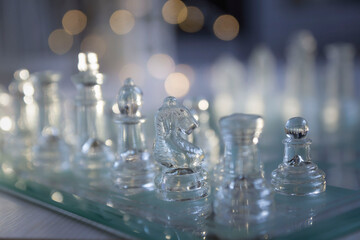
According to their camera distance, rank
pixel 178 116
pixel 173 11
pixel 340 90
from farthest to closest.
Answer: pixel 173 11, pixel 340 90, pixel 178 116

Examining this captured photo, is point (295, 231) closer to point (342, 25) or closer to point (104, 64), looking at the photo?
point (342, 25)

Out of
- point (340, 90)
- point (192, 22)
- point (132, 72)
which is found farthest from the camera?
point (192, 22)

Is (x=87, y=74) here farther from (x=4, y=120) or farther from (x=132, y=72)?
(x=132, y=72)

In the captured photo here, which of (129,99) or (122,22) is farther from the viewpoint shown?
(122,22)

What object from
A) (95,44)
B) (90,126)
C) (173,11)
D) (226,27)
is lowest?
(90,126)

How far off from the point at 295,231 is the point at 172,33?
13.9ft

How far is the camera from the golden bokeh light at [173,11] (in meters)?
4.51

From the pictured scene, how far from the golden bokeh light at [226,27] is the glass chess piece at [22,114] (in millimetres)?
3627

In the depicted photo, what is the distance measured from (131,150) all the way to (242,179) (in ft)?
0.94

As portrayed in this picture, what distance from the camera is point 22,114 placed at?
Answer: 4.27ft

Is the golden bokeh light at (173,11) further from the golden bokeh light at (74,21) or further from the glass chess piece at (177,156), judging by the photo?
the glass chess piece at (177,156)

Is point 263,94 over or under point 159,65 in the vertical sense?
under

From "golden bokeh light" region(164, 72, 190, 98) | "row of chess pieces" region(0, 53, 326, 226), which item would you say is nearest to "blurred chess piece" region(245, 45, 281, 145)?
"row of chess pieces" region(0, 53, 326, 226)

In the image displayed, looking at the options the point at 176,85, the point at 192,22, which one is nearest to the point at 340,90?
the point at 176,85
